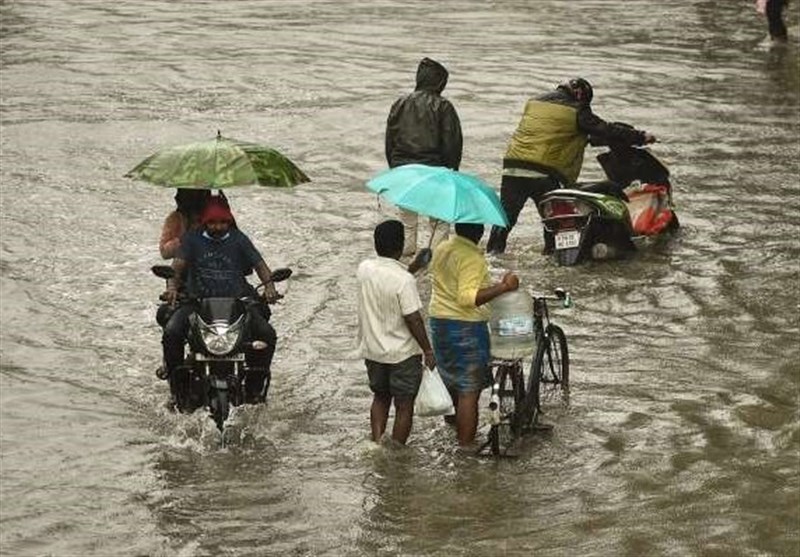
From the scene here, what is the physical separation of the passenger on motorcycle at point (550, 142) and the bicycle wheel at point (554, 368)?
351 cm

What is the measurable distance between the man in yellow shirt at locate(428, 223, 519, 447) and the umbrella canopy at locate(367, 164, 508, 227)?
13 centimetres

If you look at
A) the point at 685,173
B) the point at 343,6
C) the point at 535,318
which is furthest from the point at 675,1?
the point at 535,318

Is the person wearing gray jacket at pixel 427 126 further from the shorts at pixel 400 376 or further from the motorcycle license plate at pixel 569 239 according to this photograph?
the shorts at pixel 400 376

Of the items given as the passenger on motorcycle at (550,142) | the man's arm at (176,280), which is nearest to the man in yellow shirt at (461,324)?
the man's arm at (176,280)

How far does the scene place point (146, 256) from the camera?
16.5 meters

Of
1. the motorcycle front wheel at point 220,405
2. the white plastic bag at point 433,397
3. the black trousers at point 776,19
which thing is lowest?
the black trousers at point 776,19

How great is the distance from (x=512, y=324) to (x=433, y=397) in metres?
0.70

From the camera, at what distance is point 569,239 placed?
1595 centimetres

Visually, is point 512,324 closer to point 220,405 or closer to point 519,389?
point 519,389

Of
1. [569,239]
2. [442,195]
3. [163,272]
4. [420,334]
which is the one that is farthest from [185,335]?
[569,239]

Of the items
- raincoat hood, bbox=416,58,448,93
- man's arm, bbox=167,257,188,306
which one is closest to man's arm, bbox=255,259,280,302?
man's arm, bbox=167,257,188,306

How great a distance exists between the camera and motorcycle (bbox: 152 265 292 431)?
1129 cm

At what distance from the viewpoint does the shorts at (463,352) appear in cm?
1119

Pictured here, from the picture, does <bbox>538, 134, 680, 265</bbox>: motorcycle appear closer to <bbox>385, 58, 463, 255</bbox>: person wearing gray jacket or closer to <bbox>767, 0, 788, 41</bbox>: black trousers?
<bbox>385, 58, 463, 255</bbox>: person wearing gray jacket
